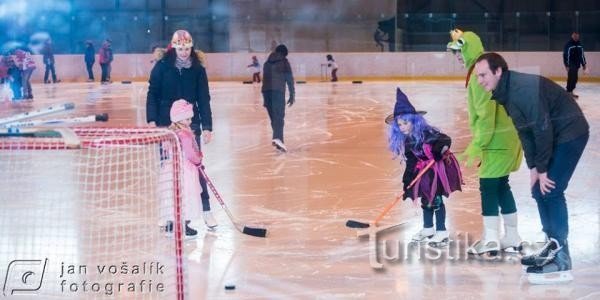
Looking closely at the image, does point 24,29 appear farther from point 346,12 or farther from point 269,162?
point 269,162

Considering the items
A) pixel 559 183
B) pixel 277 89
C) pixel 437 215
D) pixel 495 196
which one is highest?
pixel 277 89

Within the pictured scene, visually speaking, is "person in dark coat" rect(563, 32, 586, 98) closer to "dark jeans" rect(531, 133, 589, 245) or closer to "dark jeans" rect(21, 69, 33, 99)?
"dark jeans" rect(21, 69, 33, 99)

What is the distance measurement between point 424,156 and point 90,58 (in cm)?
2191

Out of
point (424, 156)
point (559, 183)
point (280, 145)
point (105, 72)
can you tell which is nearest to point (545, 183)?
point (559, 183)

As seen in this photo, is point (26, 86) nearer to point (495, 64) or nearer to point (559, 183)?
point (495, 64)

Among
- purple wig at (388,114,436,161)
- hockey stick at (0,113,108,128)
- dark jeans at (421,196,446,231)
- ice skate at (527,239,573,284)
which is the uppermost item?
hockey stick at (0,113,108,128)

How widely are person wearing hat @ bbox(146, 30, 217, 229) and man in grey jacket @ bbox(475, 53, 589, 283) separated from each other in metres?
2.27

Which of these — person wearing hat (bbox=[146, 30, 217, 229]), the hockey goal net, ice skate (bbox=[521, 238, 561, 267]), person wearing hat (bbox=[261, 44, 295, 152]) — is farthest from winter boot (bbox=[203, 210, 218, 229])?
person wearing hat (bbox=[261, 44, 295, 152])

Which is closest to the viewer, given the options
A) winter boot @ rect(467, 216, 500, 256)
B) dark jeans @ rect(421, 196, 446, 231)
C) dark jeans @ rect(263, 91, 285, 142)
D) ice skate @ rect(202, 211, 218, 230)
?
winter boot @ rect(467, 216, 500, 256)

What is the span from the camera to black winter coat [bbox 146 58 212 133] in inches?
253

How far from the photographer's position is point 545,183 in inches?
191

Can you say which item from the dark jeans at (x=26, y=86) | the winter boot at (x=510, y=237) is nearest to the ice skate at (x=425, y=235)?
the winter boot at (x=510, y=237)

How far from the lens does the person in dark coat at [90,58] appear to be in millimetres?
26219

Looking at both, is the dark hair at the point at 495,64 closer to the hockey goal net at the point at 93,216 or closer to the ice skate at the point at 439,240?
the ice skate at the point at 439,240
